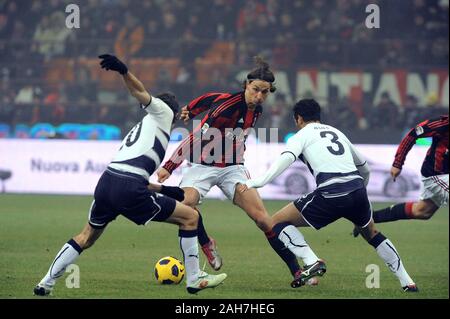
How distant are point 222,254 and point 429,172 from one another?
2.92 m

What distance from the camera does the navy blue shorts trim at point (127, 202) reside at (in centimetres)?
837

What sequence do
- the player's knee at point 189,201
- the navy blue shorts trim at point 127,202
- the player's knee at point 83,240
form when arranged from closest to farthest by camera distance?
the navy blue shorts trim at point 127,202 < the player's knee at point 83,240 < the player's knee at point 189,201

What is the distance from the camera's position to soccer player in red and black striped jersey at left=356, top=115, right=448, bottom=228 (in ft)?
37.7

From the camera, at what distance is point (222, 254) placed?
1230 centimetres

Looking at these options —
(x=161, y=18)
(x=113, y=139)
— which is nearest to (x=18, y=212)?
(x=113, y=139)

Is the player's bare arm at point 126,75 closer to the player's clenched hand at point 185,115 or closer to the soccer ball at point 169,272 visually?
the player's clenched hand at point 185,115

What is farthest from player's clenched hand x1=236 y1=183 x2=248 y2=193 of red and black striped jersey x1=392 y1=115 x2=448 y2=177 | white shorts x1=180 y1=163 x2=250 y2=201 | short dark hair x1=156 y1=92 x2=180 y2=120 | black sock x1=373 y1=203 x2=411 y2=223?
black sock x1=373 y1=203 x2=411 y2=223

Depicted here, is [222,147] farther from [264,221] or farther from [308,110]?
[308,110]

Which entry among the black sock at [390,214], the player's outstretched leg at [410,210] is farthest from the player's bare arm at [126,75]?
the player's outstretched leg at [410,210]

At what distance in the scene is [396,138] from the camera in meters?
21.7

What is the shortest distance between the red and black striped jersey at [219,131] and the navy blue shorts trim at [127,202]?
166 centimetres

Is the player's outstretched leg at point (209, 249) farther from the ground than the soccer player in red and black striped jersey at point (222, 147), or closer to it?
closer to it

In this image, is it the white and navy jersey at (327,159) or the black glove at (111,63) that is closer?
the black glove at (111,63)
